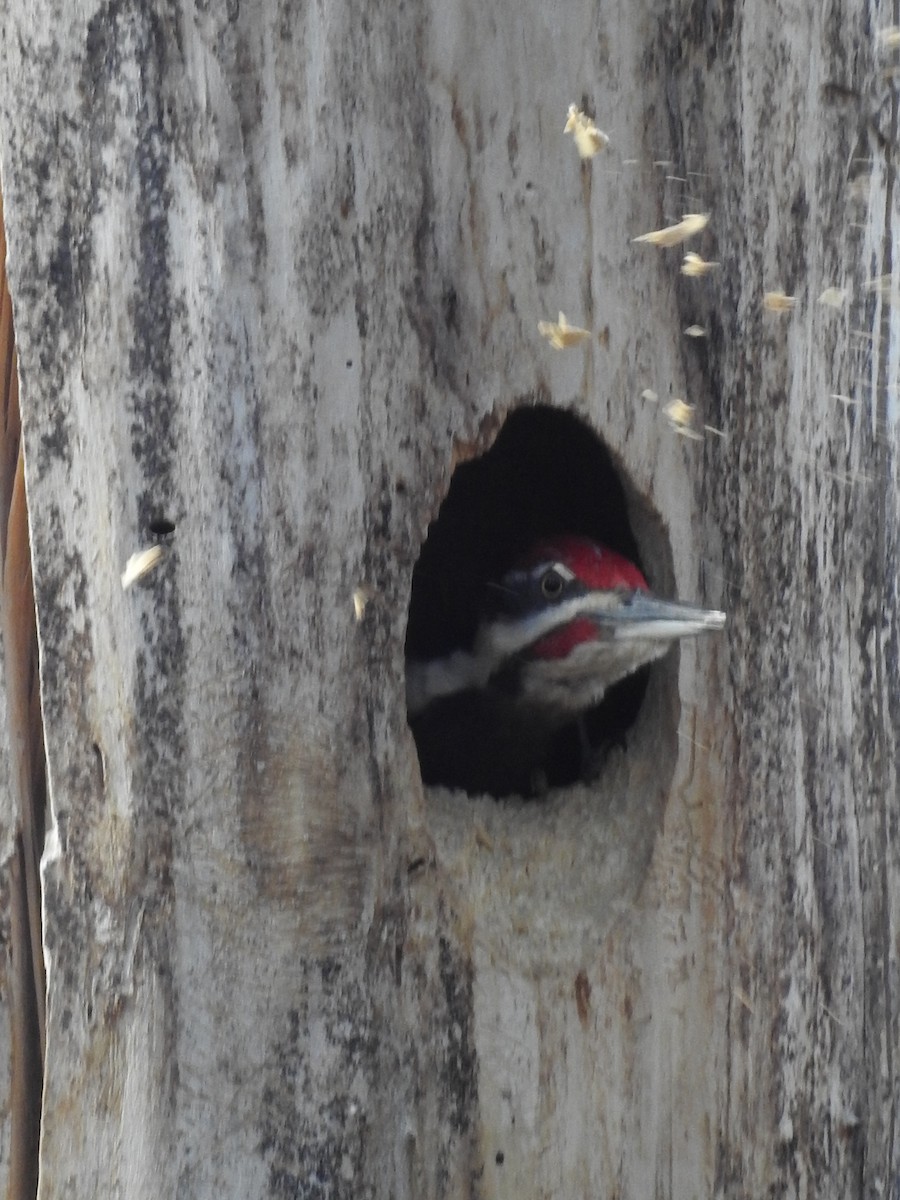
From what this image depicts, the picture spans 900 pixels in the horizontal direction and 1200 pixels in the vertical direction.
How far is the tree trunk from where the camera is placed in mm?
1786

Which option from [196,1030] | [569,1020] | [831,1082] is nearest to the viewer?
[196,1030]

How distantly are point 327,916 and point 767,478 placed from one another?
0.81 meters

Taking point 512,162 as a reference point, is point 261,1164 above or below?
below

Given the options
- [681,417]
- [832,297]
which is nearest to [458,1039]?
[681,417]

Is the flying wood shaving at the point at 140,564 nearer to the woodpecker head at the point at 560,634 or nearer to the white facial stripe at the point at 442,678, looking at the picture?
the woodpecker head at the point at 560,634

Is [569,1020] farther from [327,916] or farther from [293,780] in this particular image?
[293,780]

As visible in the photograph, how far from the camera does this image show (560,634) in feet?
8.61

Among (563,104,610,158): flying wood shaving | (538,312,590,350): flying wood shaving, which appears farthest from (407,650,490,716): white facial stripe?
(563,104,610,158): flying wood shaving

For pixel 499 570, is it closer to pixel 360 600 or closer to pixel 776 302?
pixel 776 302

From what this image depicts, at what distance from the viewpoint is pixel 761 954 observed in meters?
2.09

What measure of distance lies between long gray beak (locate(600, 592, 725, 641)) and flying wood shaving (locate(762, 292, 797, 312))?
0.40m

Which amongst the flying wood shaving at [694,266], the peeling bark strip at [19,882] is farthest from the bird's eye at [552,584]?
the peeling bark strip at [19,882]

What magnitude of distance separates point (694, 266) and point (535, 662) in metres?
0.92

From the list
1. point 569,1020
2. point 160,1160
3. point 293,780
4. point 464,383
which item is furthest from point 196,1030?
point 464,383
